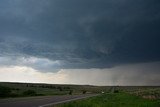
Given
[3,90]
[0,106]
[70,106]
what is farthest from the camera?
[3,90]

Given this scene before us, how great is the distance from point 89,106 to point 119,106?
2908 millimetres

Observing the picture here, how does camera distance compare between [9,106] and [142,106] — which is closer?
[9,106]

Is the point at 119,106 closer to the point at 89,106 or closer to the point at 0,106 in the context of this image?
the point at 89,106

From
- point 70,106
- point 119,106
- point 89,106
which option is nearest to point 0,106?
point 70,106

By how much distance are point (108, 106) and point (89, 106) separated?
1.83 meters

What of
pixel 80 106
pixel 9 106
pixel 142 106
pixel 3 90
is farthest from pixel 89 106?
pixel 3 90

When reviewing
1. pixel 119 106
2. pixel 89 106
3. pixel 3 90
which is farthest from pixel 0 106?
pixel 3 90

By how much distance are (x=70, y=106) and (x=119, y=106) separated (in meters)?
4.87

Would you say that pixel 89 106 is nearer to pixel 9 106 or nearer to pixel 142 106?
pixel 142 106

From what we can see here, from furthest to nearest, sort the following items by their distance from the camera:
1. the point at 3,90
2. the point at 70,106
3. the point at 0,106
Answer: the point at 3,90 < the point at 70,106 < the point at 0,106

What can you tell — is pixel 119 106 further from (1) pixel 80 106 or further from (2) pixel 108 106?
(1) pixel 80 106

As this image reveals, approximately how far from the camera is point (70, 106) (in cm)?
3222

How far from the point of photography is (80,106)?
32.7 m

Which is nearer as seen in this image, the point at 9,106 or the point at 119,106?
the point at 9,106
